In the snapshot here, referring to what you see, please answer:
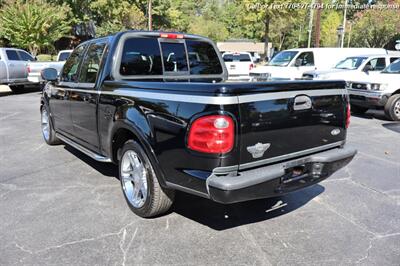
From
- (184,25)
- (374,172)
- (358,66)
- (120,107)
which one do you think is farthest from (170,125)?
(184,25)

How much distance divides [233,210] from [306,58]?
12.6 metres

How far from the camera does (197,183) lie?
3055 millimetres

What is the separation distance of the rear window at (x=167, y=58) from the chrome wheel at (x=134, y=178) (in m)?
1.06

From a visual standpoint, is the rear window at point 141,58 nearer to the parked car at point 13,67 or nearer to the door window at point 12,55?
→ the parked car at point 13,67

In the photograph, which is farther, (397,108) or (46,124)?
(397,108)

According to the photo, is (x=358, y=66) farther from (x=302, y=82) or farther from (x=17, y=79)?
(x=17, y=79)

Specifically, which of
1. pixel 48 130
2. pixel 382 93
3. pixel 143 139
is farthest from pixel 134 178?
pixel 382 93

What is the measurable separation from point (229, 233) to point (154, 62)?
2304 millimetres

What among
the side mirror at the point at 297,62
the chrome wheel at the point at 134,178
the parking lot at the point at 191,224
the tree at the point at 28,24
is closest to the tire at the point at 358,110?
the side mirror at the point at 297,62

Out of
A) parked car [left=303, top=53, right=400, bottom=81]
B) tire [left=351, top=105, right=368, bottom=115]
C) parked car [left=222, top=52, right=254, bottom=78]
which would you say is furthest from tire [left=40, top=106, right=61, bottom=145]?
parked car [left=222, top=52, right=254, bottom=78]

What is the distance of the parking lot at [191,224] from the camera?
10.5 ft

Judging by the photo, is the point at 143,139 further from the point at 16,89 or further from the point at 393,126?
the point at 16,89

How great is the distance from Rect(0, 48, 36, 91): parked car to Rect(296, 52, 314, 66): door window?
38.5 feet

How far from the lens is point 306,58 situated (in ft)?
50.6
